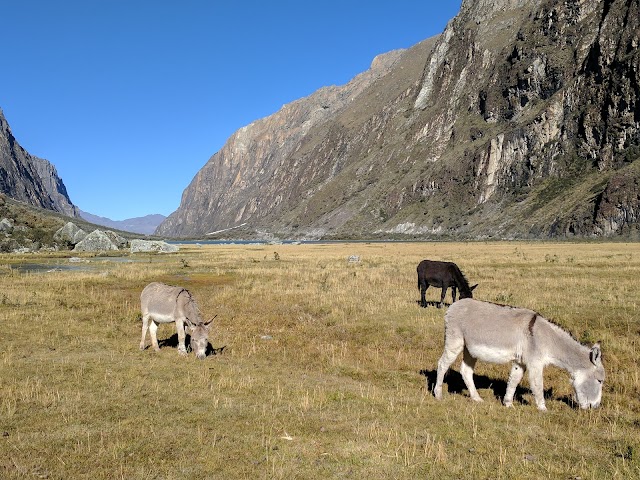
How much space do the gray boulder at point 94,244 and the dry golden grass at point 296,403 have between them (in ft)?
224

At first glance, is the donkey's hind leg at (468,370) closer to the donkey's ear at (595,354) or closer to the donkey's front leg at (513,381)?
the donkey's front leg at (513,381)

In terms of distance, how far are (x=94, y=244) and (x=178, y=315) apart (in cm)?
8118

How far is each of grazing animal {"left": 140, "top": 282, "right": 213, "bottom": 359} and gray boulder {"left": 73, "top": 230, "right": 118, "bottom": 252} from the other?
77.6 meters

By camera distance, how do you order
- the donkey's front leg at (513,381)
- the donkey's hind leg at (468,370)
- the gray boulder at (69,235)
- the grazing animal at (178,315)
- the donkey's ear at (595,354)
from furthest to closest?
the gray boulder at (69,235) → the grazing animal at (178,315) → the donkey's hind leg at (468,370) → the donkey's front leg at (513,381) → the donkey's ear at (595,354)

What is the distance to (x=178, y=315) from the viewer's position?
1547 centimetres

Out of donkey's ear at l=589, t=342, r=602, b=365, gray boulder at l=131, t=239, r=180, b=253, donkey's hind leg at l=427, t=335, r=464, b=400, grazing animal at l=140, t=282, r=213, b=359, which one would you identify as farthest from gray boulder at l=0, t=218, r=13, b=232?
donkey's ear at l=589, t=342, r=602, b=365

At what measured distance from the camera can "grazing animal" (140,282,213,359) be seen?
15062mm

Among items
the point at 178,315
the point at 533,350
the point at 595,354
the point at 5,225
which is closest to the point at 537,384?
the point at 533,350

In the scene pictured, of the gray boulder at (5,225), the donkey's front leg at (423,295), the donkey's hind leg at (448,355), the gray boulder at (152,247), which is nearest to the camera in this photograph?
the donkey's hind leg at (448,355)

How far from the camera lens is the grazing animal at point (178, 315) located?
49.4ft

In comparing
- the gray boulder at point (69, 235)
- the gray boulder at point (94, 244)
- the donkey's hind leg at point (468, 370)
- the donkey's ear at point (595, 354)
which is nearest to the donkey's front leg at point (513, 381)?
the donkey's hind leg at point (468, 370)

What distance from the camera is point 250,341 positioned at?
17891 mm

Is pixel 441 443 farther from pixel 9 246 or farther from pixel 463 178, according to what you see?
pixel 463 178

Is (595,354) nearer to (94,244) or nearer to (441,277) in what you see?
(441,277)
